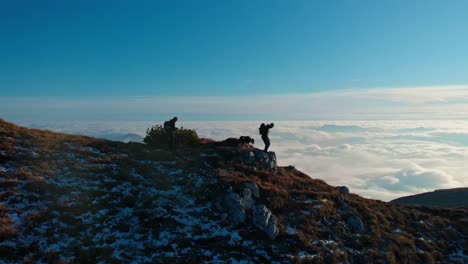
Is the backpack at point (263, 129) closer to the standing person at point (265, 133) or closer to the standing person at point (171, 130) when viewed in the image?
the standing person at point (265, 133)

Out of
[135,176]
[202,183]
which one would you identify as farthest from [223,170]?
[135,176]

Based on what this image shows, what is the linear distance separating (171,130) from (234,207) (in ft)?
A: 49.9

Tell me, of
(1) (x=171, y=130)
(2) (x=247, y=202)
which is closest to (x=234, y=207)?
(2) (x=247, y=202)

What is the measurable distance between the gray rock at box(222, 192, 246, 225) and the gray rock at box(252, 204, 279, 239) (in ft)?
3.17

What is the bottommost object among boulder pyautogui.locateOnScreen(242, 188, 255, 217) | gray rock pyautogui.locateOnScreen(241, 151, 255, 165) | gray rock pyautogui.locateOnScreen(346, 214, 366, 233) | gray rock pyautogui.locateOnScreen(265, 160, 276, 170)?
gray rock pyautogui.locateOnScreen(346, 214, 366, 233)

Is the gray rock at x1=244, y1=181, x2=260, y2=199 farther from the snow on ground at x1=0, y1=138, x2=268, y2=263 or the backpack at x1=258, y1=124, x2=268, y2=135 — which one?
the backpack at x1=258, y1=124, x2=268, y2=135

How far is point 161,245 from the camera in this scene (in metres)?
19.4

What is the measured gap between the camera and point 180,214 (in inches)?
898

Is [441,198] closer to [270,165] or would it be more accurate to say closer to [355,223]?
[270,165]

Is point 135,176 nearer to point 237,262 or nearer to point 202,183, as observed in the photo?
point 202,183

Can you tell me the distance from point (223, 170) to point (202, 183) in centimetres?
358

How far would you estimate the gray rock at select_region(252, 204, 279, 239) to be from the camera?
22.4 meters

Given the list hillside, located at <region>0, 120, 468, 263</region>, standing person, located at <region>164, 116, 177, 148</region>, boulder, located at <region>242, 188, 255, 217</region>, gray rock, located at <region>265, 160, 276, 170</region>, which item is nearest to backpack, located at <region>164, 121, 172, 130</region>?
standing person, located at <region>164, 116, 177, 148</region>

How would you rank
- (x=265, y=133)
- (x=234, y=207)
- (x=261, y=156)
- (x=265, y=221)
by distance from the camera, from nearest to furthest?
(x=265, y=221)
(x=234, y=207)
(x=261, y=156)
(x=265, y=133)
